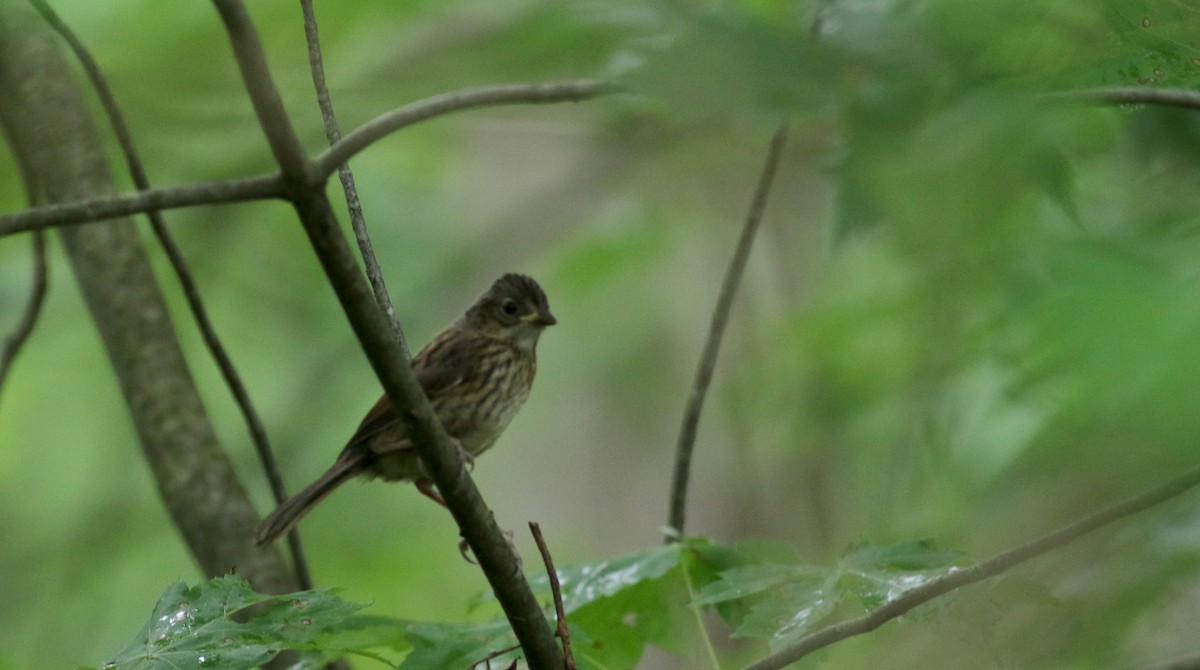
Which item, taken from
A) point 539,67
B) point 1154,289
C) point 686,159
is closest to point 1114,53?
point 1154,289

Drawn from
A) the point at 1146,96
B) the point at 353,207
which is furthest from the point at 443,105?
the point at 1146,96

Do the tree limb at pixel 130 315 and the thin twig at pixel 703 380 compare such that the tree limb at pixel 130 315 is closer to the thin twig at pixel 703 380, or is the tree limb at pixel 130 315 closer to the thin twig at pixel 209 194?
the thin twig at pixel 703 380

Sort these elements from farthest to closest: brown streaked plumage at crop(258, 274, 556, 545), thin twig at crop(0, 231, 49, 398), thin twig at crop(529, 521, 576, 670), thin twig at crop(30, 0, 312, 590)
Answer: brown streaked plumage at crop(258, 274, 556, 545) → thin twig at crop(0, 231, 49, 398) → thin twig at crop(30, 0, 312, 590) → thin twig at crop(529, 521, 576, 670)

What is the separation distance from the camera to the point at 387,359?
5.59 ft

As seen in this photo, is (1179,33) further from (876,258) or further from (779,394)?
(876,258)

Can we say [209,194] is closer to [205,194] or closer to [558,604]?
[205,194]

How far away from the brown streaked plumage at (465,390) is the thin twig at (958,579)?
1.55 meters

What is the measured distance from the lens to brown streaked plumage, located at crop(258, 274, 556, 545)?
3.85m

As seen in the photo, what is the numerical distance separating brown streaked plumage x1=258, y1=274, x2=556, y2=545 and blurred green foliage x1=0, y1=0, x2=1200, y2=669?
76 cm

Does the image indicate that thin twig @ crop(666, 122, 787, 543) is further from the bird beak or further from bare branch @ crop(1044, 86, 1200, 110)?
the bird beak

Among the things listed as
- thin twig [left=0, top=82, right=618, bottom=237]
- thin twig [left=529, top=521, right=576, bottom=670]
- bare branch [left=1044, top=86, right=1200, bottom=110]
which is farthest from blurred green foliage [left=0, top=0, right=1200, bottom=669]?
thin twig [left=0, top=82, right=618, bottom=237]

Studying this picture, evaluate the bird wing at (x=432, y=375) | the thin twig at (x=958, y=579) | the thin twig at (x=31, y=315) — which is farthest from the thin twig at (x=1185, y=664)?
the thin twig at (x=31, y=315)

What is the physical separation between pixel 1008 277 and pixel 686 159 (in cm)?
321

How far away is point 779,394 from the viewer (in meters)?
5.76
